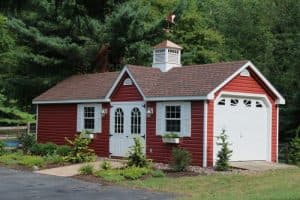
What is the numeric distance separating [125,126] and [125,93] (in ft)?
4.18

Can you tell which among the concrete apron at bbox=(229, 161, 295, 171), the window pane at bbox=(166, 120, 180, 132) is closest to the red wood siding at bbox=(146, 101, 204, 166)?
the window pane at bbox=(166, 120, 180, 132)

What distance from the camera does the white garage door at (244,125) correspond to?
65.0ft

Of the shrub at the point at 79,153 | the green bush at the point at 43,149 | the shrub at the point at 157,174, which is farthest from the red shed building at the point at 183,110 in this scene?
the shrub at the point at 157,174

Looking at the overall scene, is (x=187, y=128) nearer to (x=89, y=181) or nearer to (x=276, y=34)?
(x=89, y=181)

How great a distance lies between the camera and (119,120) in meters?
22.1

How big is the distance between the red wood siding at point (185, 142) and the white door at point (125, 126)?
0.39 m

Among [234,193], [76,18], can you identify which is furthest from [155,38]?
[76,18]

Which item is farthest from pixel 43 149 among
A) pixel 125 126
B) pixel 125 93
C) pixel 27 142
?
pixel 125 93

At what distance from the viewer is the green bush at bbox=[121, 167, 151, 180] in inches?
637

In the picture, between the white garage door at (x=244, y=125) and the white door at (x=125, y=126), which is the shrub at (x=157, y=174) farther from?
the white door at (x=125, y=126)

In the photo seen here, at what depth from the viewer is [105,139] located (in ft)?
74.2

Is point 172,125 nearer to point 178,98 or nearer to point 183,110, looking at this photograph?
point 183,110

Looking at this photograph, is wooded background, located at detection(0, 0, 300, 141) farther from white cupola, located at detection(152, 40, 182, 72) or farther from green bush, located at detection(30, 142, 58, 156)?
green bush, located at detection(30, 142, 58, 156)

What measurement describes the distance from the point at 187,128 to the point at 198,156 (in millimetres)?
1047
